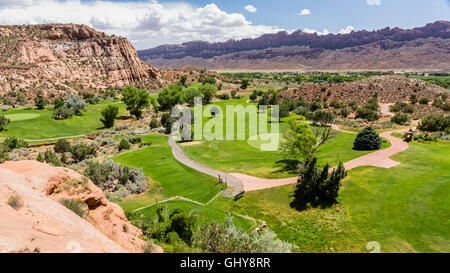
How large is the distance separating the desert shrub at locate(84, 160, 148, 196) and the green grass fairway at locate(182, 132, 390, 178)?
11562mm

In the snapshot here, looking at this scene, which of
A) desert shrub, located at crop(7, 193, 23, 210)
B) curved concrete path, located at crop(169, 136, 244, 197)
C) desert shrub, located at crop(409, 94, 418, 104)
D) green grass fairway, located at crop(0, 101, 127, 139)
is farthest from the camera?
desert shrub, located at crop(409, 94, 418, 104)

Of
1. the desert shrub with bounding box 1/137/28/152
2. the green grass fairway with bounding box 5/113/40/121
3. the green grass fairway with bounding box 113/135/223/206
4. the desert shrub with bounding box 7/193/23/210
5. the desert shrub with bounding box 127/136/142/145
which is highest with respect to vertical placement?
the desert shrub with bounding box 7/193/23/210

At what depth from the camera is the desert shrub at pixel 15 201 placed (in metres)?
8.87

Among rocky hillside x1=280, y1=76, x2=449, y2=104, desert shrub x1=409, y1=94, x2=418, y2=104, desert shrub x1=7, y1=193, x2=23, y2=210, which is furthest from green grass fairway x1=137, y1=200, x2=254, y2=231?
desert shrub x1=409, y1=94, x2=418, y2=104

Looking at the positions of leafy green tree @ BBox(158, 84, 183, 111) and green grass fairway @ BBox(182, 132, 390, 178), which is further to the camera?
leafy green tree @ BBox(158, 84, 183, 111)

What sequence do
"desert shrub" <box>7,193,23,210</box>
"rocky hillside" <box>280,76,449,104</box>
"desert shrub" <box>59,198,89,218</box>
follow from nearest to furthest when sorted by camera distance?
"desert shrub" <box>7,193,23,210</box>
"desert shrub" <box>59,198,89,218</box>
"rocky hillside" <box>280,76,449,104</box>

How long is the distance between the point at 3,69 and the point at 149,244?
11276 cm

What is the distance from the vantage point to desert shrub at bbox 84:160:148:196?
3002 centimetres

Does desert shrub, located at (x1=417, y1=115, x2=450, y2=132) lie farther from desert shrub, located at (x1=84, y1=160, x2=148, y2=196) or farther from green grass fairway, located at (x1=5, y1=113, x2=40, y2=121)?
green grass fairway, located at (x1=5, y1=113, x2=40, y2=121)

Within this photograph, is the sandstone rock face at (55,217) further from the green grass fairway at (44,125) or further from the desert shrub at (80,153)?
the green grass fairway at (44,125)

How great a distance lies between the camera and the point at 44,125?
6138 cm

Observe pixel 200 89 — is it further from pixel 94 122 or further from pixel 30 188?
pixel 30 188

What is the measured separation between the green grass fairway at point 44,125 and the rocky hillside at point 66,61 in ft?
94.1

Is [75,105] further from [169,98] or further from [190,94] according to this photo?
[190,94]
